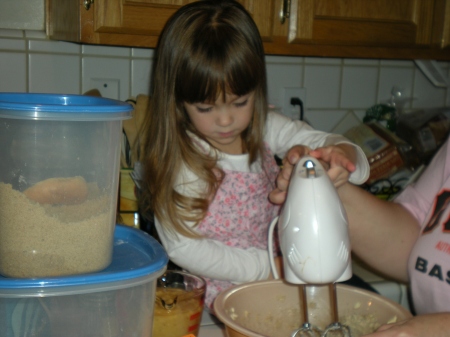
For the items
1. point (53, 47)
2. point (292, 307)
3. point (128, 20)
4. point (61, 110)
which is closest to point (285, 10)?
point (128, 20)

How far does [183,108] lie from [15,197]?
1.83ft

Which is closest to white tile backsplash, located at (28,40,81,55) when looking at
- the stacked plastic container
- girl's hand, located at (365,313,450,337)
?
the stacked plastic container

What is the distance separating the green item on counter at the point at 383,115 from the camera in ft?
5.83

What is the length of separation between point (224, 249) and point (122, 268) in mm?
521

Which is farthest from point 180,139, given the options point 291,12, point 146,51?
point 146,51

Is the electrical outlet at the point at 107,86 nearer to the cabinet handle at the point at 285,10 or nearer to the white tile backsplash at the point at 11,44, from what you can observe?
the white tile backsplash at the point at 11,44

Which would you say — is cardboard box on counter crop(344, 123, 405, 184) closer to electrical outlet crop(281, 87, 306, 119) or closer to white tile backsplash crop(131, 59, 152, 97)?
electrical outlet crop(281, 87, 306, 119)

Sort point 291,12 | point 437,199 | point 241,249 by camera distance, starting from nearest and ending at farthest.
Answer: point 437,199 → point 241,249 → point 291,12

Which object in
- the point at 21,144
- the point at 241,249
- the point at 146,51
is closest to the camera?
the point at 21,144

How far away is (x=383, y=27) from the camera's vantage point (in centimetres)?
142

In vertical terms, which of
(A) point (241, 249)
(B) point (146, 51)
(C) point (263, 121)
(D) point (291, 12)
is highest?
(D) point (291, 12)

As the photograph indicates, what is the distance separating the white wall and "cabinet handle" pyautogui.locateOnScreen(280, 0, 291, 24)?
370 mm

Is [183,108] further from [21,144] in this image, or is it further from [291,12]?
[21,144]

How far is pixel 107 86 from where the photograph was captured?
155 centimetres
